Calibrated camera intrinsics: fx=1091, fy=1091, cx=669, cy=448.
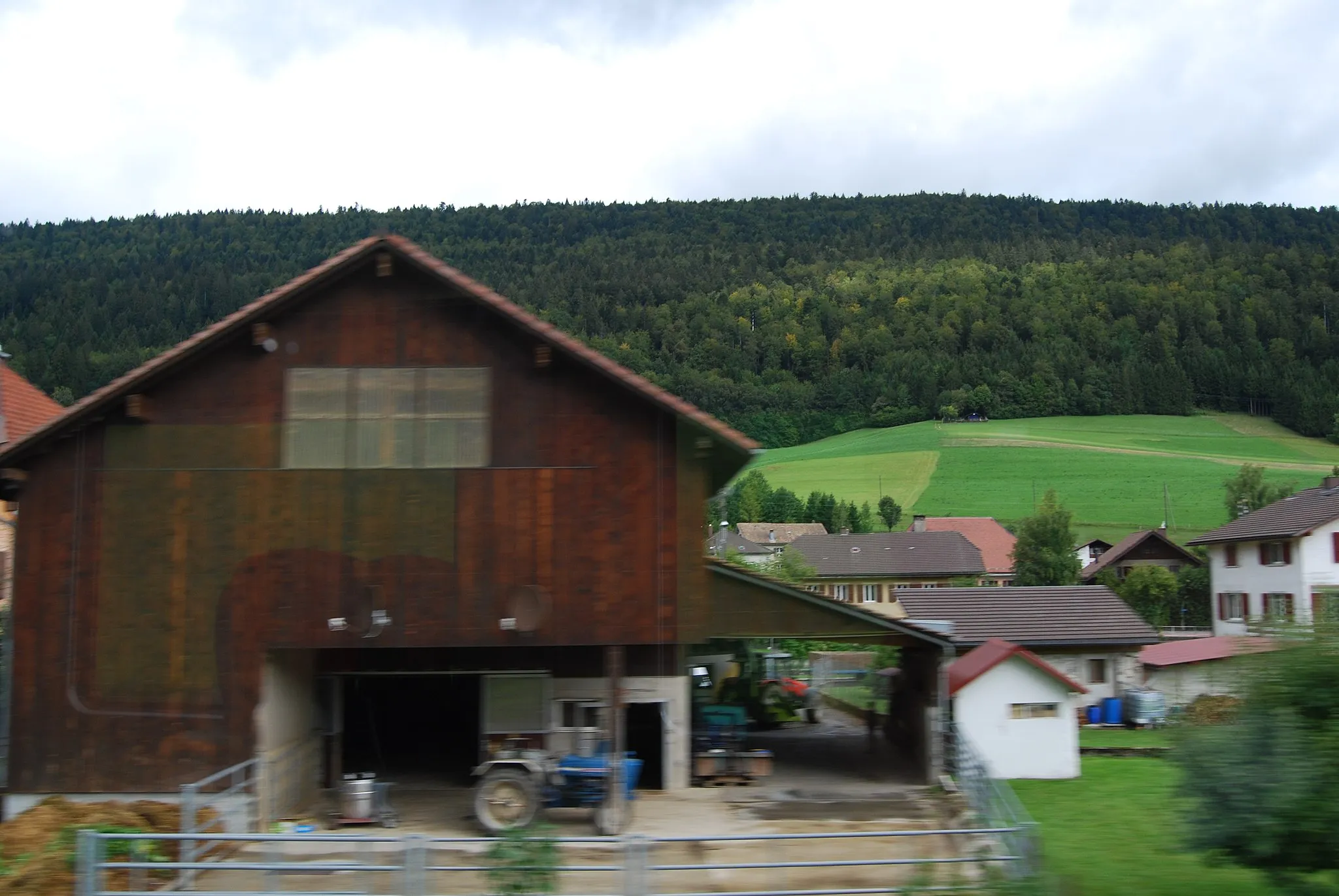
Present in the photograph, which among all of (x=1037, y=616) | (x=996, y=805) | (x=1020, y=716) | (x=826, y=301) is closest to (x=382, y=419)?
(x=996, y=805)

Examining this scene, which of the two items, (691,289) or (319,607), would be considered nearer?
(319,607)

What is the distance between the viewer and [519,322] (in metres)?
16.0

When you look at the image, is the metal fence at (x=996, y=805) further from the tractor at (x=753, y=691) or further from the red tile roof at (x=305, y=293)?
the tractor at (x=753, y=691)

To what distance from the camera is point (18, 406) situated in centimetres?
2962

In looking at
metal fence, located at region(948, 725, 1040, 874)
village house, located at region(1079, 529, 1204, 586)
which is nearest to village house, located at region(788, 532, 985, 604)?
village house, located at region(1079, 529, 1204, 586)

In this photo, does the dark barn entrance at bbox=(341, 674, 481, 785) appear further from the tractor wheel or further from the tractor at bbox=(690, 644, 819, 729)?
the tractor at bbox=(690, 644, 819, 729)

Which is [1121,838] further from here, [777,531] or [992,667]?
[777,531]

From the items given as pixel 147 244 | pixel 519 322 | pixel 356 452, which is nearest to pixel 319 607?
pixel 356 452

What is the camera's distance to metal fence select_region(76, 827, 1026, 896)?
9820mm

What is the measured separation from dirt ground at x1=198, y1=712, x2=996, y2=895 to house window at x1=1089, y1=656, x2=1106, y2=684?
8.99 m

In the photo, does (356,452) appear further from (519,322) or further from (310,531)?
(519,322)

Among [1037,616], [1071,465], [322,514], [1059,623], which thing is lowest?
[1059,623]

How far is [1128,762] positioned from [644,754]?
1065 cm

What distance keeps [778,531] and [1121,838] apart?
7628 cm
